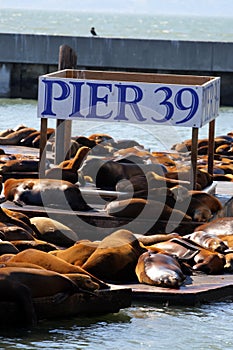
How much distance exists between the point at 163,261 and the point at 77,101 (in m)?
3.42

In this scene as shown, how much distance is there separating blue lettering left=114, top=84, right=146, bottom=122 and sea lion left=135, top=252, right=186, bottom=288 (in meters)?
3.18

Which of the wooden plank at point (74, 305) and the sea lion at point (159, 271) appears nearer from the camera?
the wooden plank at point (74, 305)

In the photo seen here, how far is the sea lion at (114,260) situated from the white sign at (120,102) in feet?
9.76

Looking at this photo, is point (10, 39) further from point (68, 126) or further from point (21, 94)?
point (68, 126)

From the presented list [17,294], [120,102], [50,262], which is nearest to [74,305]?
[50,262]

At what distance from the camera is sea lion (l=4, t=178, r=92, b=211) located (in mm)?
9148

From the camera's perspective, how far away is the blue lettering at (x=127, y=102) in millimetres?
9914

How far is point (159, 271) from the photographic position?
269 inches

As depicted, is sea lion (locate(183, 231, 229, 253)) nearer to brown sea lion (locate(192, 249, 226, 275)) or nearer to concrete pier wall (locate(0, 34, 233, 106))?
brown sea lion (locate(192, 249, 226, 275))

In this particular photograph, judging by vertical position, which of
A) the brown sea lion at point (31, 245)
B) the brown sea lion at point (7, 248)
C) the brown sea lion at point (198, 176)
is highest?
the brown sea lion at point (7, 248)

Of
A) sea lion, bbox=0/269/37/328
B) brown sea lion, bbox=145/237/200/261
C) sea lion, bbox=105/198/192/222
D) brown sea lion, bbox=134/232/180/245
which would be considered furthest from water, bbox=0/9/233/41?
sea lion, bbox=0/269/37/328

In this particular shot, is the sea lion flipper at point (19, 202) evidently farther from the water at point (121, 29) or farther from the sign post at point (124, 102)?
the water at point (121, 29)

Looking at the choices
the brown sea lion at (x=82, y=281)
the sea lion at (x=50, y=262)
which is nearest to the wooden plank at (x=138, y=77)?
the sea lion at (x=50, y=262)

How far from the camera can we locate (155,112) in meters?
9.94
